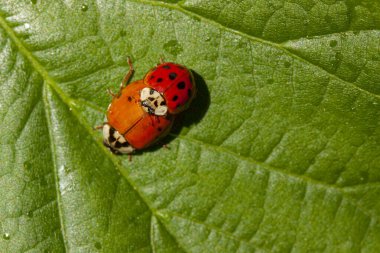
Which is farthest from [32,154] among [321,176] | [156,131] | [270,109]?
[321,176]

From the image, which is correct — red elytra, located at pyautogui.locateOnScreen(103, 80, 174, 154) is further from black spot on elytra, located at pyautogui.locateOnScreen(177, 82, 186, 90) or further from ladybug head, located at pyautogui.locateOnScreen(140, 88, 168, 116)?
black spot on elytra, located at pyautogui.locateOnScreen(177, 82, 186, 90)

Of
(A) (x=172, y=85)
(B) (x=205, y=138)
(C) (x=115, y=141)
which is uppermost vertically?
(A) (x=172, y=85)

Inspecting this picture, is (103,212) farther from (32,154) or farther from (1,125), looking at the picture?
(1,125)

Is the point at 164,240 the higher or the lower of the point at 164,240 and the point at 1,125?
the lower

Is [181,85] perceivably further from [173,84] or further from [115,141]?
[115,141]

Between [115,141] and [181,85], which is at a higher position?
[181,85]

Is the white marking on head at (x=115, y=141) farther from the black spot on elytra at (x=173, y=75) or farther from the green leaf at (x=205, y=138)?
the black spot on elytra at (x=173, y=75)

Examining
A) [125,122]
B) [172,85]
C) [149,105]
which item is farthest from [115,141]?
[172,85]
